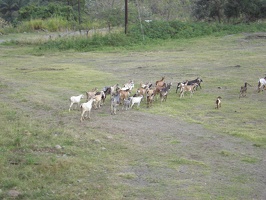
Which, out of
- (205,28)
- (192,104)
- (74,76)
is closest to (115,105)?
(192,104)

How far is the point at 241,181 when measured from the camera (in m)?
10.9

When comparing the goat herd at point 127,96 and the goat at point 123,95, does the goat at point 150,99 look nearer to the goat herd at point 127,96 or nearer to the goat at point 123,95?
the goat herd at point 127,96

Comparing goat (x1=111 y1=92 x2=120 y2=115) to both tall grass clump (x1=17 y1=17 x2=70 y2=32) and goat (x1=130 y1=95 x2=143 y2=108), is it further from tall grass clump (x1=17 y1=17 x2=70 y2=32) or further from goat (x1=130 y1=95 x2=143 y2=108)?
tall grass clump (x1=17 y1=17 x2=70 y2=32)

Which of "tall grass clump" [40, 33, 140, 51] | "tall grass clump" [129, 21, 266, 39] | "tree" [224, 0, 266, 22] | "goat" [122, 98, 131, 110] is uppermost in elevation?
"tree" [224, 0, 266, 22]

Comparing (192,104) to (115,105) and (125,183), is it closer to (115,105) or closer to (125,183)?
(115,105)

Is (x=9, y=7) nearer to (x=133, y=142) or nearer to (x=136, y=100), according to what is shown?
(x=136, y=100)

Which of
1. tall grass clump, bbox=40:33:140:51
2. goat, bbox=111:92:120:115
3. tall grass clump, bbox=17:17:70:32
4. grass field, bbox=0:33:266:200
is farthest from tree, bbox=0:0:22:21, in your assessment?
goat, bbox=111:92:120:115

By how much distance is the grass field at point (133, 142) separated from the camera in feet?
33.8

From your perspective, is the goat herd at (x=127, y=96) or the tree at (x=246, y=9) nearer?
the goat herd at (x=127, y=96)

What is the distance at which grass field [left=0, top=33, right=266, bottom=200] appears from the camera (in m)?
10.3

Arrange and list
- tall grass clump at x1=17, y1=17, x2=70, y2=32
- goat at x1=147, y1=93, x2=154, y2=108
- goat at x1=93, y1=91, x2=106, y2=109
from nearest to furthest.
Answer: goat at x1=93, y1=91, x2=106, y2=109 → goat at x1=147, y1=93, x2=154, y2=108 → tall grass clump at x1=17, y1=17, x2=70, y2=32

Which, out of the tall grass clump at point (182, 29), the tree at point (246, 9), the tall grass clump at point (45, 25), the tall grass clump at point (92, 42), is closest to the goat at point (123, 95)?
the tall grass clump at point (92, 42)

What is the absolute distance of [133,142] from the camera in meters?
13.5

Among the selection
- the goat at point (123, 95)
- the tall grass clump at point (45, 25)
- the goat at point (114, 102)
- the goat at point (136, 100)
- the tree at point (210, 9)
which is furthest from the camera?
the tall grass clump at point (45, 25)
